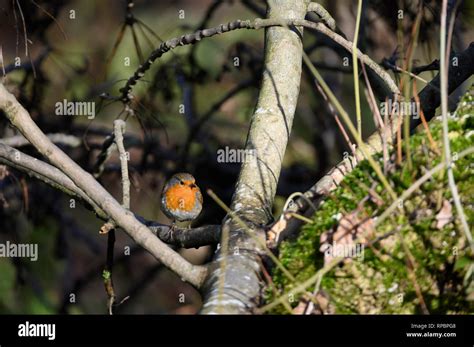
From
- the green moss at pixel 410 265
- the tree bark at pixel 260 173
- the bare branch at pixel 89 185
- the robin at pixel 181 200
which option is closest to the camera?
the green moss at pixel 410 265

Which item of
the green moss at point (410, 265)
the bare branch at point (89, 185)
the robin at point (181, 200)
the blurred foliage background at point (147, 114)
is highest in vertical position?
the blurred foliage background at point (147, 114)

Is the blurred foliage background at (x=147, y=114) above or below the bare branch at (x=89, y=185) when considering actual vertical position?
above

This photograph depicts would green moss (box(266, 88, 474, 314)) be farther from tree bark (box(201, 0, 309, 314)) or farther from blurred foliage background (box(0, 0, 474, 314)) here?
blurred foliage background (box(0, 0, 474, 314))

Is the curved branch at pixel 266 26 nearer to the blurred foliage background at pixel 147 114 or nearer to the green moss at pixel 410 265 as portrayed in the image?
the green moss at pixel 410 265

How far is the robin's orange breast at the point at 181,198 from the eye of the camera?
5.07m

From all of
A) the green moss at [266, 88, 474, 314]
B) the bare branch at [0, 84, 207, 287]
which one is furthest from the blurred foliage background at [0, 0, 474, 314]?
the green moss at [266, 88, 474, 314]

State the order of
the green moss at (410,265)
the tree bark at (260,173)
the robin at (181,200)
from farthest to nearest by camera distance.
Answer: the robin at (181,200) < the tree bark at (260,173) < the green moss at (410,265)

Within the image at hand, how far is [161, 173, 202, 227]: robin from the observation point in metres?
5.06

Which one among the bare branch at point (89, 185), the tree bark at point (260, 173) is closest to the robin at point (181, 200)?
the tree bark at point (260, 173)

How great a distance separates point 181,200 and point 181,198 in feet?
0.06

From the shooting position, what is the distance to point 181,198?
507 centimetres

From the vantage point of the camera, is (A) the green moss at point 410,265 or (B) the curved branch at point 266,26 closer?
(A) the green moss at point 410,265

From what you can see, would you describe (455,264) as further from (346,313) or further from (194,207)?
(194,207)

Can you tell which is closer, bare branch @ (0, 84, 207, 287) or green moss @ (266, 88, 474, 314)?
green moss @ (266, 88, 474, 314)
